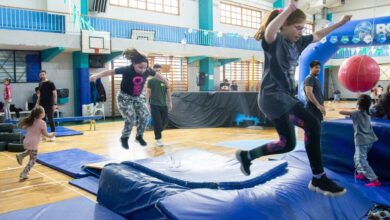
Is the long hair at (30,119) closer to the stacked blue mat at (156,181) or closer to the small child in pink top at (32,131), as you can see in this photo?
the small child in pink top at (32,131)

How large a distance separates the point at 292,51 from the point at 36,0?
11.3 meters

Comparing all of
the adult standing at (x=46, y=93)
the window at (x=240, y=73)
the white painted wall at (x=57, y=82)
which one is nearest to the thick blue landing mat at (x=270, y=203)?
the adult standing at (x=46, y=93)

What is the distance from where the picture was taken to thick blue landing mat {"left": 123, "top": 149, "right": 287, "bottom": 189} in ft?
10.4

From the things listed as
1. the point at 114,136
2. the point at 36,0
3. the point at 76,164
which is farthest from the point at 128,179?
the point at 36,0

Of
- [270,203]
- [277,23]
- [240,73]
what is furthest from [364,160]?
[240,73]

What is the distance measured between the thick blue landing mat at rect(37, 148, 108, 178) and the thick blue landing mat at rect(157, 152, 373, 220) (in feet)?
7.93

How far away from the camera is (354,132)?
3.87m

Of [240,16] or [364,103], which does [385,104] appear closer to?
[364,103]

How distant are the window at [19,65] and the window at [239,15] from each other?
9150 millimetres

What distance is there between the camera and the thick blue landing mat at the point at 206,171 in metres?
3.17

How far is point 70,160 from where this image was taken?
209 inches

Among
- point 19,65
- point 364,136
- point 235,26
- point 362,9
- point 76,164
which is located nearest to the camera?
point 364,136

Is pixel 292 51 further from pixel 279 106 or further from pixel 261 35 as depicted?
pixel 279 106

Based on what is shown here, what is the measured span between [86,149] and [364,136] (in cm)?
479
